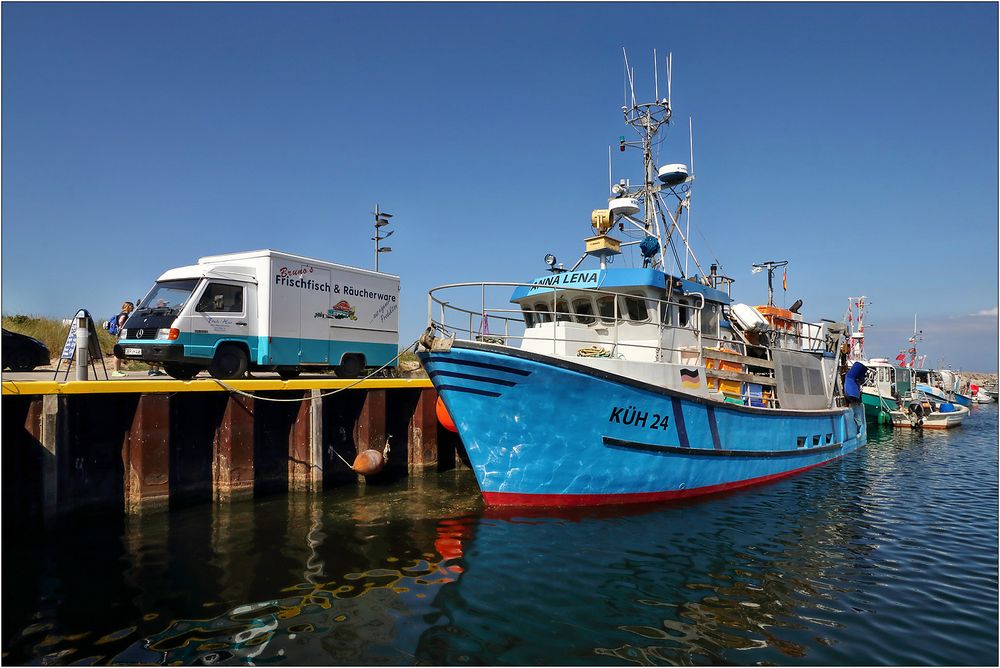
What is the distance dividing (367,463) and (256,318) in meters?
4.49

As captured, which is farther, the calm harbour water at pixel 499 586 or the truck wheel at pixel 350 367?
the truck wheel at pixel 350 367

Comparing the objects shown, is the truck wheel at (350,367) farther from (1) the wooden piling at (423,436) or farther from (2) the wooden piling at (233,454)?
(2) the wooden piling at (233,454)

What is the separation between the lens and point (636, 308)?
1130cm

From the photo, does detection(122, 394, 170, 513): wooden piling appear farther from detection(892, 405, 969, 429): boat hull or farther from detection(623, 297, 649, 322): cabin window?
detection(892, 405, 969, 429): boat hull

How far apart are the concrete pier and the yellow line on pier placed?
17 mm

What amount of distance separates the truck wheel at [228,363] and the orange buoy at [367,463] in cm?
360

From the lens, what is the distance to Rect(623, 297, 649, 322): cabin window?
1121cm

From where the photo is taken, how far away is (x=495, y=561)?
7.29 meters

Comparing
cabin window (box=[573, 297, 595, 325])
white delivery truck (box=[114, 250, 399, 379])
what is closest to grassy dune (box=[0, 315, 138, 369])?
white delivery truck (box=[114, 250, 399, 379])

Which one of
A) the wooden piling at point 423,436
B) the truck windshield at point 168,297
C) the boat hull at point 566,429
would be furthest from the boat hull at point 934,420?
the truck windshield at point 168,297

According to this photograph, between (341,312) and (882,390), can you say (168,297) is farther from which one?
(882,390)

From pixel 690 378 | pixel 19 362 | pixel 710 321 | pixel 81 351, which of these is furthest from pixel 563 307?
pixel 19 362

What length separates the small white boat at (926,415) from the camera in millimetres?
26000

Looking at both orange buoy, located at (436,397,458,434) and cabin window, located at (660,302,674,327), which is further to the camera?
orange buoy, located at (436,397,458,434)
